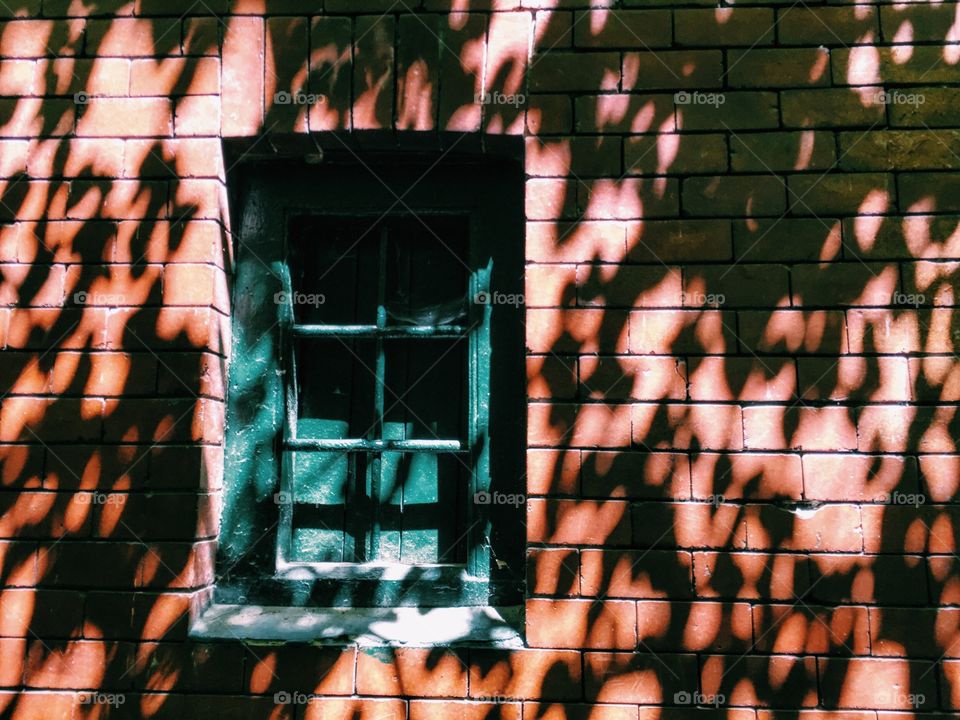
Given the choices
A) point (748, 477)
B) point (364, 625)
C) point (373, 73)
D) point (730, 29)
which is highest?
point (730, 29)

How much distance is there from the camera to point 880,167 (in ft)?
6.95

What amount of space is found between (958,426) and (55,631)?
2.78 metres

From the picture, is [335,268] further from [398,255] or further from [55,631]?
[55,631]

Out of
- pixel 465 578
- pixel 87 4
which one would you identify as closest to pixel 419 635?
pixel 465 578
